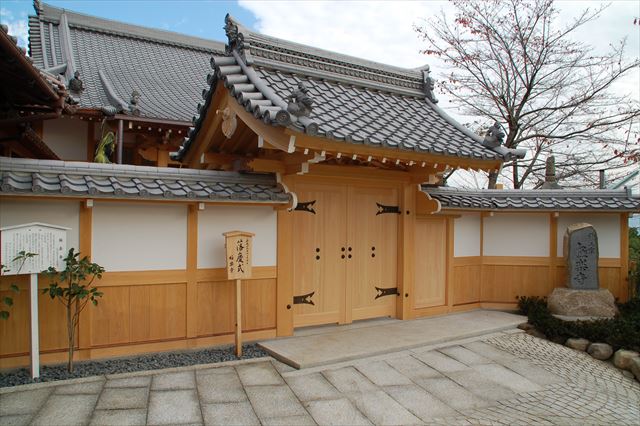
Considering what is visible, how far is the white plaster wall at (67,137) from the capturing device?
412 inches

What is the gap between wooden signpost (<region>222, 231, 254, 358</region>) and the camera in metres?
5.09

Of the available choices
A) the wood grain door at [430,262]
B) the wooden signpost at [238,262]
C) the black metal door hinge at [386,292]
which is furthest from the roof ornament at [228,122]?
the wood grain door at [430,262]

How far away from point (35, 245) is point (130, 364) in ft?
5.23

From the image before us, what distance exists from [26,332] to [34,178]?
1.62m

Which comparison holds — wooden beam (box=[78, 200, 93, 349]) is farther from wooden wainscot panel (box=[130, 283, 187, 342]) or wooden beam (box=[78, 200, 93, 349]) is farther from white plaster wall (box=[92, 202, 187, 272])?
wooden wainscot panel (box=[130, 283, 187, 342])

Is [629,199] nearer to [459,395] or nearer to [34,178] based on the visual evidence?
[459,395]

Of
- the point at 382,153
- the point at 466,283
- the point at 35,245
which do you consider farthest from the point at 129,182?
the point at 466,283

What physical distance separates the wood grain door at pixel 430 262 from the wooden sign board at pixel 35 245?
4.94m

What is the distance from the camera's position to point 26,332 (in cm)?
451

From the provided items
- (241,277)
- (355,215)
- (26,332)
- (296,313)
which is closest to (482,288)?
(355,215)

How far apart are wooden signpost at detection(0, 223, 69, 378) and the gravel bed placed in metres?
0.18

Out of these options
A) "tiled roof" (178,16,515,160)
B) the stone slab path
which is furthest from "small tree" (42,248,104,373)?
"tiled roof" (178,16,515,160)

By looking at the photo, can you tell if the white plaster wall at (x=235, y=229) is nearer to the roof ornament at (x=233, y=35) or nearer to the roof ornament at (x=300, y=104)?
the roof ornament at (x=300, y=104)

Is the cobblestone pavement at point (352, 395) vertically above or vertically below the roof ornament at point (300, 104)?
below
